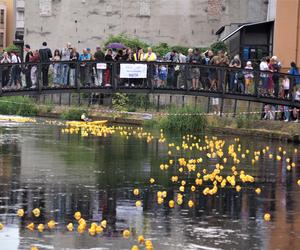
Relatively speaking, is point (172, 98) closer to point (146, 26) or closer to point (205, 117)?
point (205, 117)

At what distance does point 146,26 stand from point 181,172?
47132 millimetres

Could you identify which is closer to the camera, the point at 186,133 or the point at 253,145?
the point at 253,145

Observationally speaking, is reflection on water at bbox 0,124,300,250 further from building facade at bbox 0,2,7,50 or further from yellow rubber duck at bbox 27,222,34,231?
building facade at bbox 0,2,7,50

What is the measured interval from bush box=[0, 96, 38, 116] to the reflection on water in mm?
19984

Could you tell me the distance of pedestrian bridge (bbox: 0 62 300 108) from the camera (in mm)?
32344

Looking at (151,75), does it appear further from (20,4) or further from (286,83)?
(20,4)

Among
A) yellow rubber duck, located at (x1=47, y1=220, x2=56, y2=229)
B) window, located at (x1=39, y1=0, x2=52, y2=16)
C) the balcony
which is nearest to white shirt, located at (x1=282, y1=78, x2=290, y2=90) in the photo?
yellow rubber duck, located at (x1=47, y1=220, x2=56, y2=229)

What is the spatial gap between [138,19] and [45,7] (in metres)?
7.78

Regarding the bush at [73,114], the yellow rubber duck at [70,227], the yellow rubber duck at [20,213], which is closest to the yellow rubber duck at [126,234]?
the yellow rubber duck at [70,227]

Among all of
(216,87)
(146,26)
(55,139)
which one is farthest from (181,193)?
(146,26)

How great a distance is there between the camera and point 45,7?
7706cm

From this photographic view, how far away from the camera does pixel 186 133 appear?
4125 cm

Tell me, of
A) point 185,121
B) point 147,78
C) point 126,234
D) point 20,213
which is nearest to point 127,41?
point 185,121

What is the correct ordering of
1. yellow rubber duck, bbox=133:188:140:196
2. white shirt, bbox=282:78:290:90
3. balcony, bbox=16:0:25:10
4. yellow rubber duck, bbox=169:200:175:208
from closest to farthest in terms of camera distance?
yellow rubber duck, bbox=169:200:175:208
yellow rubber duck, bbox=133:188:140:196
white shirt, bbox=282:78:290:90
balcony, bbox=16:0:25:10
